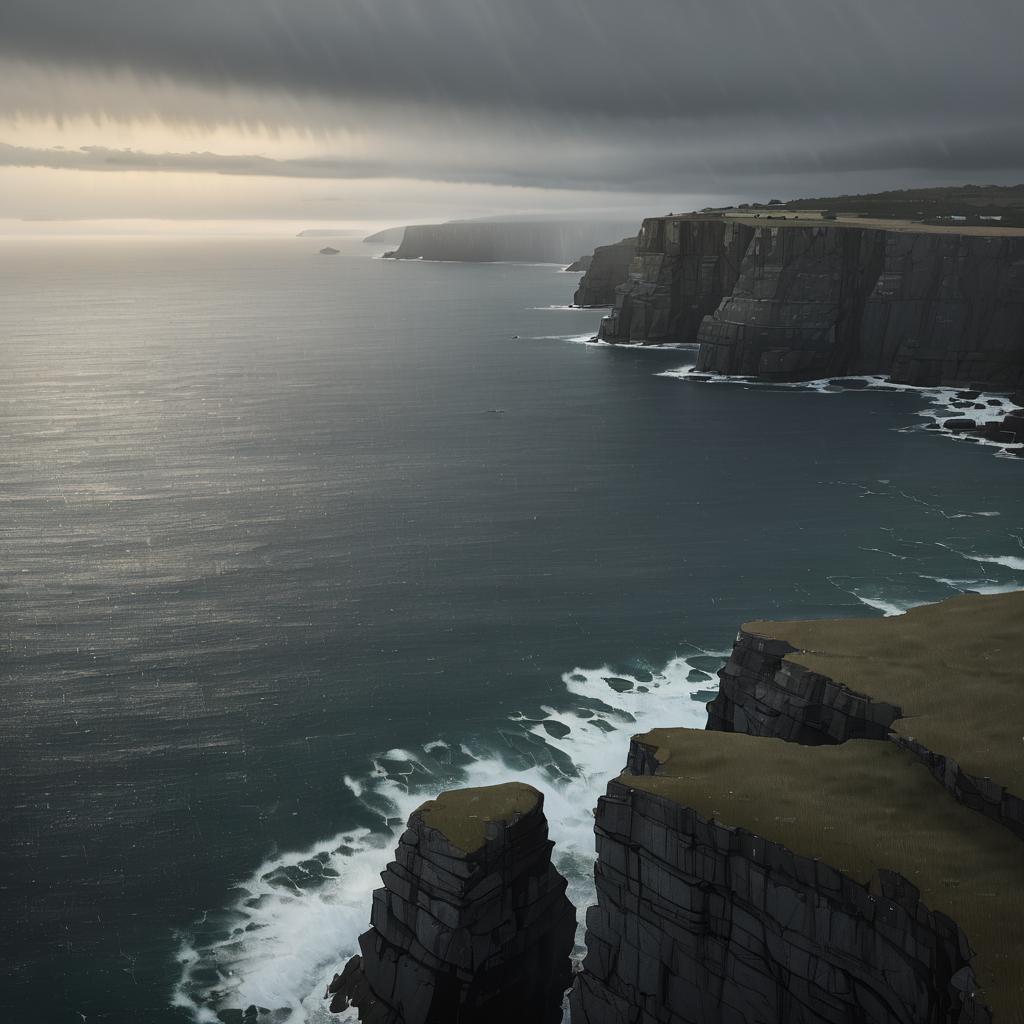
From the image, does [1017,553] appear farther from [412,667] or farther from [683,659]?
[412,667]

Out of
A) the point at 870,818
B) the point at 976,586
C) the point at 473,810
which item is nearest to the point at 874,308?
the point at 976,586

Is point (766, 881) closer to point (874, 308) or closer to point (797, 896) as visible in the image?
point (797, 896)

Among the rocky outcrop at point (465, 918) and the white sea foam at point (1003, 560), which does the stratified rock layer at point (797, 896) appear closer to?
the rocky outcrop at point (465, 918)

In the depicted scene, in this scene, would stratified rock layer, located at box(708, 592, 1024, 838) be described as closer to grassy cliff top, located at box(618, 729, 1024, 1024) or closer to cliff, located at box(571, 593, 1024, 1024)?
cliff, located at box(571, 593, 1024, 1024)

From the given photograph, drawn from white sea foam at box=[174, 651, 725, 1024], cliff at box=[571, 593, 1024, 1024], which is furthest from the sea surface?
cliff at box=[571, 593, 1024, 1024]

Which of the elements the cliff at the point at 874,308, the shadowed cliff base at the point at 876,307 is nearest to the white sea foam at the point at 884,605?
the shadowed cliff base at the point at 876,307

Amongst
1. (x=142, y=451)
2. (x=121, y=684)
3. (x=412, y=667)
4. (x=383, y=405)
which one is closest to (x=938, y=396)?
(x=383, y=405)
